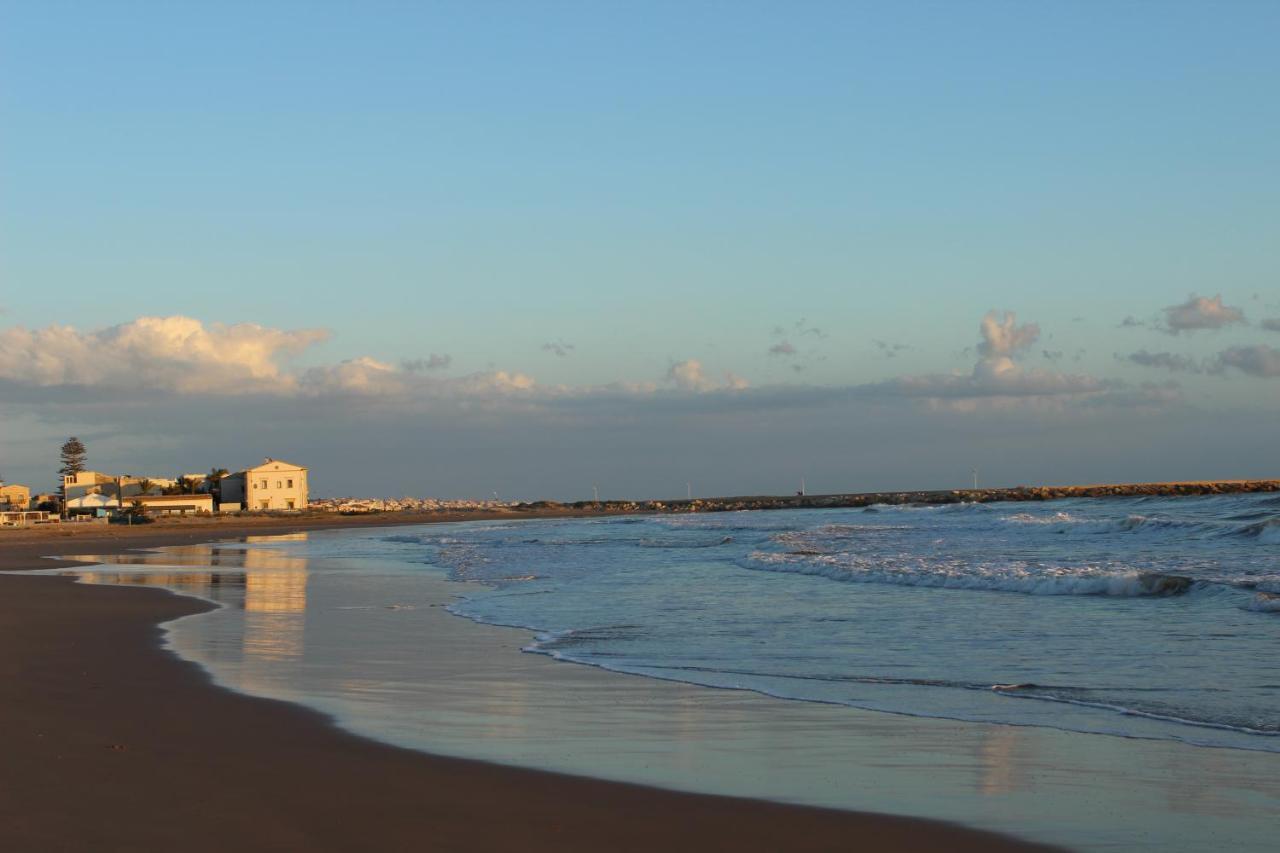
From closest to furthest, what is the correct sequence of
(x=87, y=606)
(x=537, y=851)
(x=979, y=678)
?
(x=537, y=851) < (x=979, y=678) < (x=87, y=606)

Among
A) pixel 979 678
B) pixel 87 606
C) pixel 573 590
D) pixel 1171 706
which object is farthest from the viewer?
pixel 573 590

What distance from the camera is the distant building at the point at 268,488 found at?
98125 millimetres

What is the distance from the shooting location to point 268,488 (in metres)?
98.9

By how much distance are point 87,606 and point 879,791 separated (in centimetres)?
1621

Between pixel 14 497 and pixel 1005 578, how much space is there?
364 feet

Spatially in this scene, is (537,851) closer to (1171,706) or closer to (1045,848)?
(1045,848)

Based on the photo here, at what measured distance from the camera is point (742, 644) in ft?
44.2

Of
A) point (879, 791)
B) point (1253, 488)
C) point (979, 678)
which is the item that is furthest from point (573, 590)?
point (1253, 488)

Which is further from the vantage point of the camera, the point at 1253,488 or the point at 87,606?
the point at 1253,488

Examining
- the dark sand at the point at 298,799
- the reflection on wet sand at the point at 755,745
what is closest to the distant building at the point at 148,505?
the reflection on wet sand at the point at 755,745

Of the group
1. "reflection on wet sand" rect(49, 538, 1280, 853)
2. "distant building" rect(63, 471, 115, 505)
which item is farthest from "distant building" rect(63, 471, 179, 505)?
"reflection on wet sand" rect(49, 538, 1280, 853)

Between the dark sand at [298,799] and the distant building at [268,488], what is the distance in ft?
302

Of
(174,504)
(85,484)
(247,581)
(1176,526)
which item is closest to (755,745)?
(247,581)

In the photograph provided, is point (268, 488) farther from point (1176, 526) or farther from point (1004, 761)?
point (1004, 761)
